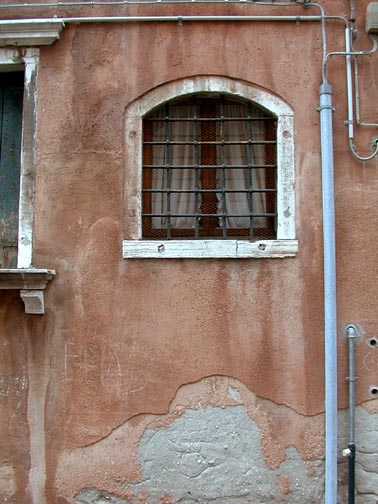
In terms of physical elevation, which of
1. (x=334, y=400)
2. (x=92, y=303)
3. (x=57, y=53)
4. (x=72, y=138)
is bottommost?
(x=334, y=400)

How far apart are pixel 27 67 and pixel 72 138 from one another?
731 mm

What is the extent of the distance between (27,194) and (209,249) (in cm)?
157

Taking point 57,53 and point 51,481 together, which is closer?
point 51,481

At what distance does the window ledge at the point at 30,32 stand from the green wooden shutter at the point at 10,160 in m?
0.36

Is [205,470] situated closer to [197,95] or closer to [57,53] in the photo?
[197,95]

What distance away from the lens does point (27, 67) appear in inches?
182

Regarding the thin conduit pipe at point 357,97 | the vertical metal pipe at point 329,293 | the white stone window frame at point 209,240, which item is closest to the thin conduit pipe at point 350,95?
the thin conduit pipe at point 357,97

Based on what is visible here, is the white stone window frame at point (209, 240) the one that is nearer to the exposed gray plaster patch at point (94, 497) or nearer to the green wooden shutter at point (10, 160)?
the green wooden shutter at point (10, 160)

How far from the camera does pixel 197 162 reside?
461 cm

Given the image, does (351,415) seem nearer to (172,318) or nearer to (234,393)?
(234,393)

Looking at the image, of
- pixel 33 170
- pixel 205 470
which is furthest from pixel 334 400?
pixel 33 170

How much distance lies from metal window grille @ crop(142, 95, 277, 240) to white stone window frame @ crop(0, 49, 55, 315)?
3.03 ft

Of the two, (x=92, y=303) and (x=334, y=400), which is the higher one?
(x=92, y=303)

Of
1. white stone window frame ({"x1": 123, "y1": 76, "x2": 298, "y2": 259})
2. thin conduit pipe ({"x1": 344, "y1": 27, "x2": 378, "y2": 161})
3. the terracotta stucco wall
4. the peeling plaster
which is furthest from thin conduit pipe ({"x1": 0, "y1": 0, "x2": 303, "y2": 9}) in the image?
the peeling plaster
